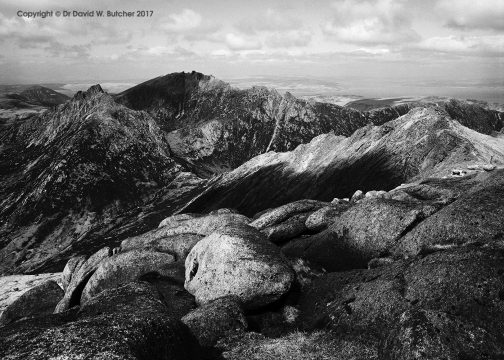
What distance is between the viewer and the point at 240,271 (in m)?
37.0

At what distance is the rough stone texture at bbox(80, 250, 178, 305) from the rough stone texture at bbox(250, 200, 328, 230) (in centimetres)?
1332

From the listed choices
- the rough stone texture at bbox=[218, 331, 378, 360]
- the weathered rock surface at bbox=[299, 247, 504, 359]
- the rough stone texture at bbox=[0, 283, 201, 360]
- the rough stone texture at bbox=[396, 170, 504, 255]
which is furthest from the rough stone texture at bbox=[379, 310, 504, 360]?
the rough stone texture at bbox=[0, 283, 201, 360]

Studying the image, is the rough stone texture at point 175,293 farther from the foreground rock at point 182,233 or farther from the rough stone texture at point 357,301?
the rough stone texture at point 357,301

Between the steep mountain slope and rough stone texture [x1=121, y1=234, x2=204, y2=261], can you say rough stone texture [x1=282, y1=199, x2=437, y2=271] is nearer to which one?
rough stone texture [x1=121, y1=234, x2=204, y2=261]

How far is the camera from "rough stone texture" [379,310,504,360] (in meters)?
20.5

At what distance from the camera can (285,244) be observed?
165 ft

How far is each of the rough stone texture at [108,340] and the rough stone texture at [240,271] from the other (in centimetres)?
959

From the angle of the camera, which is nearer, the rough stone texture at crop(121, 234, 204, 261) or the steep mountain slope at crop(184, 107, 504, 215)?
the rough stone texture at crop(121, 234, 204, 261)

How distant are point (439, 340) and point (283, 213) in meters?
36.5

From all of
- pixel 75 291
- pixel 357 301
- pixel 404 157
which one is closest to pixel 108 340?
pixel 357 301

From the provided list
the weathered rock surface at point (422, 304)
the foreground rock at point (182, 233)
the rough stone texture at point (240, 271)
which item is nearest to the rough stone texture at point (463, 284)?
the weathered rock surface at point (422, 304)

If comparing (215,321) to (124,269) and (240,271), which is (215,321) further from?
(124,269)

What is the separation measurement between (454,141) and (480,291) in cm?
14336

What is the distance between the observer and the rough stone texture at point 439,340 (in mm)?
20500
